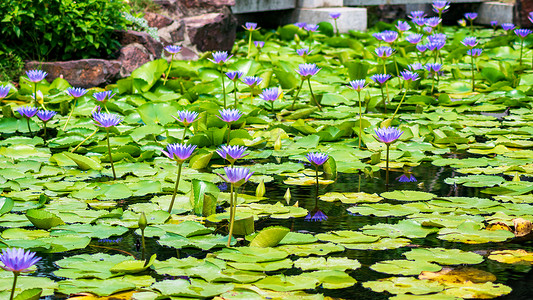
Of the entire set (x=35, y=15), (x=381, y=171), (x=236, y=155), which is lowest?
(x=381, y=171)

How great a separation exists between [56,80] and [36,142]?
123cm

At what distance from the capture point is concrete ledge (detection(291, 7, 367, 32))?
752 cm

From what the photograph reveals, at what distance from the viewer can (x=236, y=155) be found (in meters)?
1.97

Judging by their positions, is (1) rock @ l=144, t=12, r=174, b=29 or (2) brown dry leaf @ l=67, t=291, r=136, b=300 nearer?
A: (2) brown dry leaf @ l=67, t=291, r=136, b=300

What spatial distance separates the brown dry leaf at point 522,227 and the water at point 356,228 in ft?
0.17

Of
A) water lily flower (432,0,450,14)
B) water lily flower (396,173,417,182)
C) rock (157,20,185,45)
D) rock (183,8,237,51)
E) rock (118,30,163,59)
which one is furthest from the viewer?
rock (183,8,237,51)

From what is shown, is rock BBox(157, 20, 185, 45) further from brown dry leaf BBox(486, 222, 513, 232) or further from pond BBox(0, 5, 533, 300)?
brown dry leaf BBox(486, 222, 513, 232)

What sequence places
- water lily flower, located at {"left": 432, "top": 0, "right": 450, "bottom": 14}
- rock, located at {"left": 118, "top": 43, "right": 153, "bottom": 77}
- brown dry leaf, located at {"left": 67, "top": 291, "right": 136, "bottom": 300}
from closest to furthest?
1. brown dry leaf, located at {"left": 67, "top": 291, "right": 136, "bottom": 300}
2. rock, located at {"left": 118, "top": 43, "right": 153, "bottom": 77}
3. water lily flower, located at {"left": 432, "top": 0, "right": 450, "bottom": 14}

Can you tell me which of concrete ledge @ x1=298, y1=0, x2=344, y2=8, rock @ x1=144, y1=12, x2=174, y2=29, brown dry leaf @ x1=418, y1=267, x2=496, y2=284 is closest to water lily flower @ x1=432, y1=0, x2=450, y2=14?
concrete ledge @ x1=298, y1=0, x2=344, y2=8

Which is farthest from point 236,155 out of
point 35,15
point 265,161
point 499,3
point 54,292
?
point 499,3

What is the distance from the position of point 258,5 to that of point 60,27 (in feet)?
10.4

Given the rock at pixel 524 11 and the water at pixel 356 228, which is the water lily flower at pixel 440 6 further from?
the water at pixel 356 228

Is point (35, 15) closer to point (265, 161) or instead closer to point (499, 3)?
point (265, 161)

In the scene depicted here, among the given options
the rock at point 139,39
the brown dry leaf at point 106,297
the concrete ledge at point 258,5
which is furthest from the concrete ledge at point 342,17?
the brown dry leaf at point 106,297
